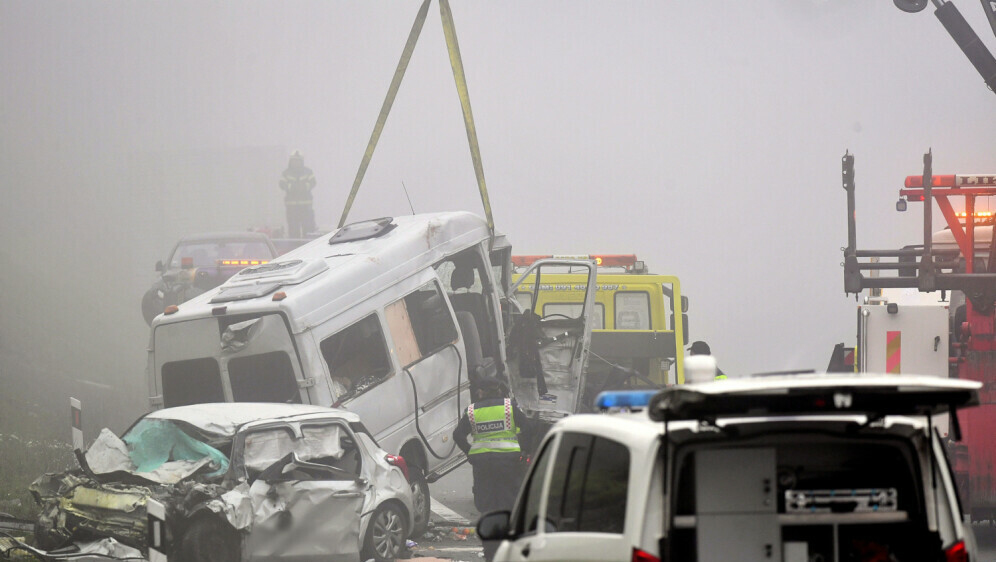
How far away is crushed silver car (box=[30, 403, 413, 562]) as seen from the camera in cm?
898

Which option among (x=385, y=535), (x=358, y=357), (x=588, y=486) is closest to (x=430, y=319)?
(x=358, y=357)

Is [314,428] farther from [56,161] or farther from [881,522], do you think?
[56,161]

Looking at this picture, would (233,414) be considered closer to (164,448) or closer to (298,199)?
(164,448)

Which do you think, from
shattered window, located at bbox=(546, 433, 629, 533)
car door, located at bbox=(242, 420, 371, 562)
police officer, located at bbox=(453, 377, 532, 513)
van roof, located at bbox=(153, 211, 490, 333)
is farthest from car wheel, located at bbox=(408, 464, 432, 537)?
shattered window, located at bbox=(546, 433, 629, 533)

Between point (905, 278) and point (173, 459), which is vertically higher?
point (905, 278)

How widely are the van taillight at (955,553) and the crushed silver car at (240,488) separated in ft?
19.3

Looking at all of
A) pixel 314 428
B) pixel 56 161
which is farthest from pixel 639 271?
pixel 56 161

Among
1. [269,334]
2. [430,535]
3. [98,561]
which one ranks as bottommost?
[430,535]

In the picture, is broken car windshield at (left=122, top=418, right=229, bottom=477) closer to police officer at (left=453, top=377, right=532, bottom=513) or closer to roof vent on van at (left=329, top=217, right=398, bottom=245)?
police officer at (left=453, top=377, right=532, bottom=513)

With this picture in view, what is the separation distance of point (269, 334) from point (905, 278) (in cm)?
565

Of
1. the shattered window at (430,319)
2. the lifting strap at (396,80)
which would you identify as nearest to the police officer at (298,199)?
the lifting strap at (396,80)

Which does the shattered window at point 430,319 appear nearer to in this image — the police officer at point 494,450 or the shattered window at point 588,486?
the police officer at point 494,450

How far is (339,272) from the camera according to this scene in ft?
38.5

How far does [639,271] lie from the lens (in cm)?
1764
